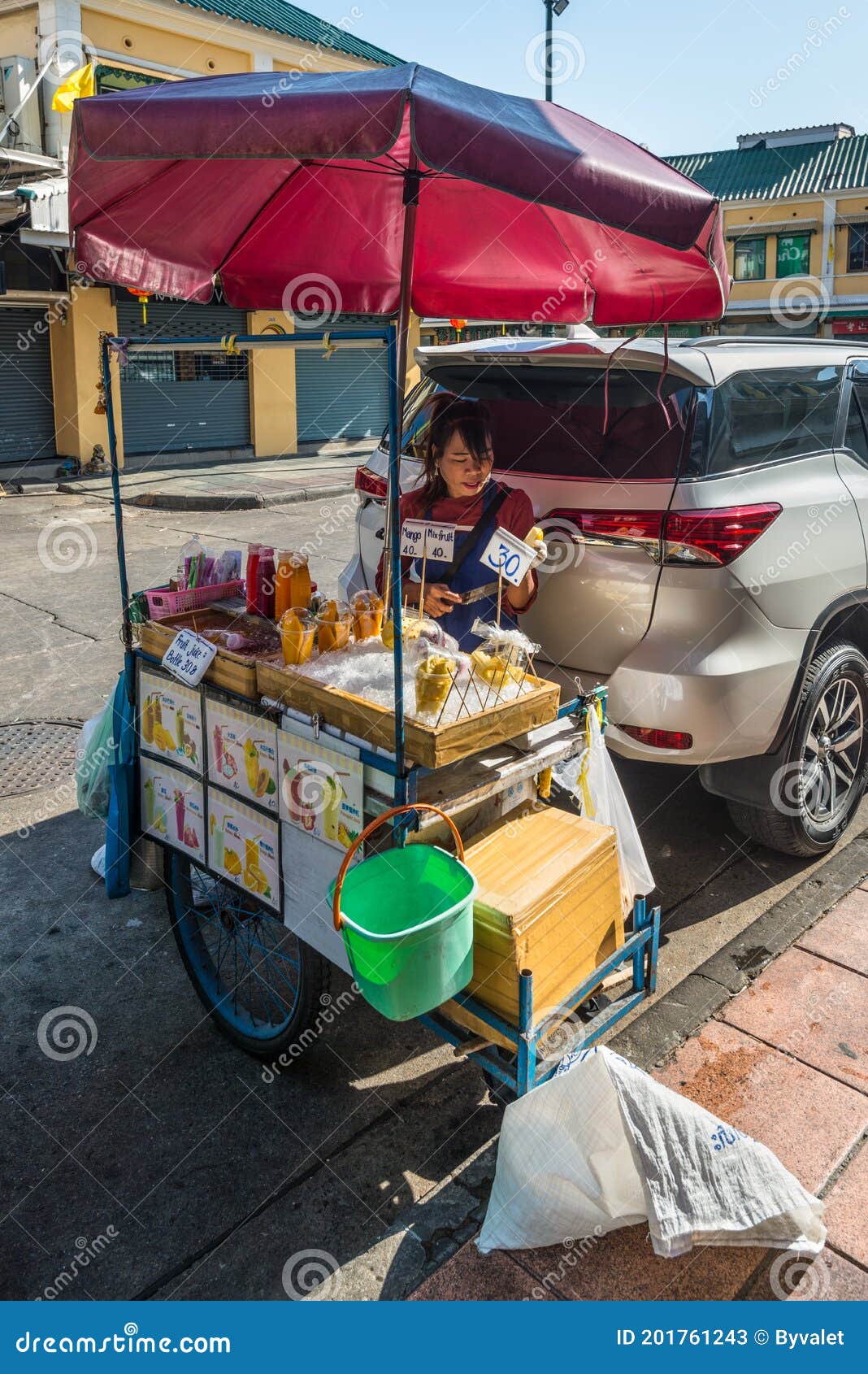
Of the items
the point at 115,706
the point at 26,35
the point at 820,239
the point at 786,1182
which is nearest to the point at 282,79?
the point at 115,706

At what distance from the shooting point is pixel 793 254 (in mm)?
38281

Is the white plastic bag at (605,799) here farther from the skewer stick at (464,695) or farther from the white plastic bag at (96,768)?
the white plastic bag at (96,768)

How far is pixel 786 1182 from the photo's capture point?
2564mm

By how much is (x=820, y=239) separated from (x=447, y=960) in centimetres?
4087

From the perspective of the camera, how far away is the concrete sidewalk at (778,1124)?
2.52m

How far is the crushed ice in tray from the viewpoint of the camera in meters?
2.81

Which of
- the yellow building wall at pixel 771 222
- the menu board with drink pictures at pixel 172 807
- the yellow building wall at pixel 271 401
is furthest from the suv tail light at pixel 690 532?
the yellow building wall at pixel 771 222

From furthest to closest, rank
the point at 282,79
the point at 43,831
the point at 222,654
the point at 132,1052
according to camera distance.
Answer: the point at 43,831, the point at 132,1052, the point at 222,654, the point at 282,79

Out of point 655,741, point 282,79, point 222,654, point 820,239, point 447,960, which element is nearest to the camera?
point 447,960

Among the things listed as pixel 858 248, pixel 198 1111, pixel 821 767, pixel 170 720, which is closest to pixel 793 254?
pixel 858 248

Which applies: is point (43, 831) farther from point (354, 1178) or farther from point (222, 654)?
point (354, 1178)

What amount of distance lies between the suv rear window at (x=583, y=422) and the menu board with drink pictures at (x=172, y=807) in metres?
1.83

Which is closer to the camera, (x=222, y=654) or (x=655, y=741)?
(x=222, y=654)

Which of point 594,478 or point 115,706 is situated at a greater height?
point 594,478
